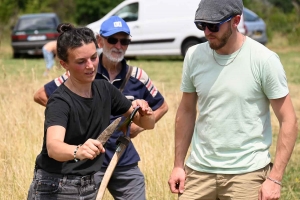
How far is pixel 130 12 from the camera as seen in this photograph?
21109mm

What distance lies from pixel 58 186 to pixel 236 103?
3.40 ft

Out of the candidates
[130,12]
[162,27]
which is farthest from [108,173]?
[130,12]

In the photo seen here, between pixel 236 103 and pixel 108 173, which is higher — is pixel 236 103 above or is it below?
above

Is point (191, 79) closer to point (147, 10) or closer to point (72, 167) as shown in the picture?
point (72, 167)

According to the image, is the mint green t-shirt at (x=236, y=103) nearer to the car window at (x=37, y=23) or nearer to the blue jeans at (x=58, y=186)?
the blue jeans at (x=58, y=186)

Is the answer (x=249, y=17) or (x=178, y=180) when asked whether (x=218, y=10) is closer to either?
(x=178, y=180)

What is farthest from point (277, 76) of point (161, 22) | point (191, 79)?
point (161, 22)

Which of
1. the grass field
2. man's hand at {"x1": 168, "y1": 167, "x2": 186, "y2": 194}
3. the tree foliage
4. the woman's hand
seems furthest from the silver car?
the woman's hand

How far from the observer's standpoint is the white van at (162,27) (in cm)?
2030

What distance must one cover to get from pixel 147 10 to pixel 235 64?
56.6 ft

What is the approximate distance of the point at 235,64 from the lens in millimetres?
3654

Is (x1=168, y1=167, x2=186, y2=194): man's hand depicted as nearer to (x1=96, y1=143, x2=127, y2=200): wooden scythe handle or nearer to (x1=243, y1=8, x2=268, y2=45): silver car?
(x1=96, y1=143, x2=127, y2=200): wooden scythe handle

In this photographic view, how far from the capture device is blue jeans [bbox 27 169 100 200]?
3598 millimetres

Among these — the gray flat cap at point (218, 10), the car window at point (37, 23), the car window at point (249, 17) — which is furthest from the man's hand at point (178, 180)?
the car window at point (37, 23)
